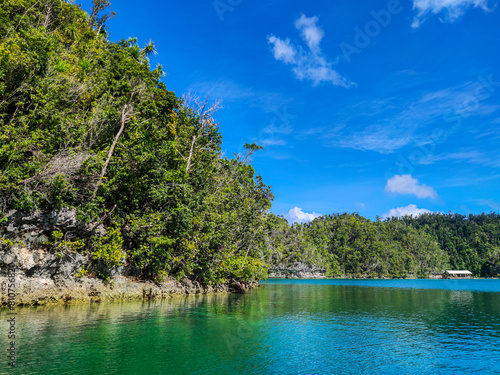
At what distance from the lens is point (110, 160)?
26.0 metres

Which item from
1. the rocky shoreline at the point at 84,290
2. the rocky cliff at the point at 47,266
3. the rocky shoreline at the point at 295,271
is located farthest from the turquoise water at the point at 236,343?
the rocky shoreline at the point at 295,271

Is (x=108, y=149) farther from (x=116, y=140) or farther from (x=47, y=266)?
(x=47, y=266)

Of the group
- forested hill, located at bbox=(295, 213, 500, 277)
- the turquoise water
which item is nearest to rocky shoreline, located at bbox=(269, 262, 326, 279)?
forested hill, located at bbox=(295, 213, 500, 277)

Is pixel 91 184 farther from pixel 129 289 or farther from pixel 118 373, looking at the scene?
pixel 118 373

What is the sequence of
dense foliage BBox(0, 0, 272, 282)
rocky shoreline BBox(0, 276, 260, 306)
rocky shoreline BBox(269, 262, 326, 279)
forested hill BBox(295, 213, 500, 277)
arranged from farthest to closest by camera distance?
forested hill BBox(295, 213, 500, 277)
rocky shoreline BBox(269, 262, 326, 279)
rocky shoreline BBox(0, 276, 260, 306)
dense foliage BBox(0, 0, 272, 282)

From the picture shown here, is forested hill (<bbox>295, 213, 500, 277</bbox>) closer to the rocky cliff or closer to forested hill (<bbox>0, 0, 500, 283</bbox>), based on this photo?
forested hill (<bbox>0, 0, 500, 283</bbox>)

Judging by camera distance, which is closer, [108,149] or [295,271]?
[108,149]

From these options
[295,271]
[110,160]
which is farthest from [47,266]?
[295,271]

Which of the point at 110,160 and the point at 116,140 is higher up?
the point at 116,140

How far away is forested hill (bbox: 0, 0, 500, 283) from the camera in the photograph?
64.5 ft

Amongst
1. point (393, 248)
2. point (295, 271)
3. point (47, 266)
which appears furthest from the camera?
point (393, 248)

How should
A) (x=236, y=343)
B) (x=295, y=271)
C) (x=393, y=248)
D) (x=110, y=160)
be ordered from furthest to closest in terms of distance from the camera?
(x=393, y=248), (x=295, y=271), (x=110, y=160), (x=236, y=343)

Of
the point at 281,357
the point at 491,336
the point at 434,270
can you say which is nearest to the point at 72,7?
the point at 281,357

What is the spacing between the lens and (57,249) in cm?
2284
